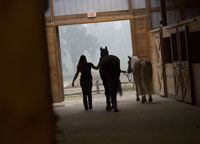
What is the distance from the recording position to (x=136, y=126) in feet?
24.4

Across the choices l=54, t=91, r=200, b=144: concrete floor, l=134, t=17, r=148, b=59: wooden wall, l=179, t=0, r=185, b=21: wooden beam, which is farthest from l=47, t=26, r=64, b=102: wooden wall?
l=179, t=0, r=185, b=21: wooden beam

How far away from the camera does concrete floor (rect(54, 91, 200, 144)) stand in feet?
19.5

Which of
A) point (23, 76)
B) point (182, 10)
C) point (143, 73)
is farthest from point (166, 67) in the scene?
point (23, 76)

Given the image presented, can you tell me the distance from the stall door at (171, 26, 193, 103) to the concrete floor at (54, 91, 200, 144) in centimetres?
38

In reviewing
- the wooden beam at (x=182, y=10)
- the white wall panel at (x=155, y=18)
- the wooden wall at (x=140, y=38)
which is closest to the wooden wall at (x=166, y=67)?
the wooden wall at (x=140, y=38)

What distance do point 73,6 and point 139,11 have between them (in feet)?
8.59

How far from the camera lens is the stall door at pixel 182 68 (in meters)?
10.2

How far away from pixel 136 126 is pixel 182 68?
377 cm

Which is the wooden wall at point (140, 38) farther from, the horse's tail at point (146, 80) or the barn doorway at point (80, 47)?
the barn doorway at point (80, 47)

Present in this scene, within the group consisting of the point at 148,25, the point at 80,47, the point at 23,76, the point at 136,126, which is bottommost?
the point at 136,126

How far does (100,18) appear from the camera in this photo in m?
14.3

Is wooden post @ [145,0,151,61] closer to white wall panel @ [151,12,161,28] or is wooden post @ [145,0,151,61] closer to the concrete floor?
white wall panel @ [151,12,161,28]

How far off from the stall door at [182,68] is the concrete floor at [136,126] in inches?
15.0

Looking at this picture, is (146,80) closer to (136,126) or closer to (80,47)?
(136,126)
